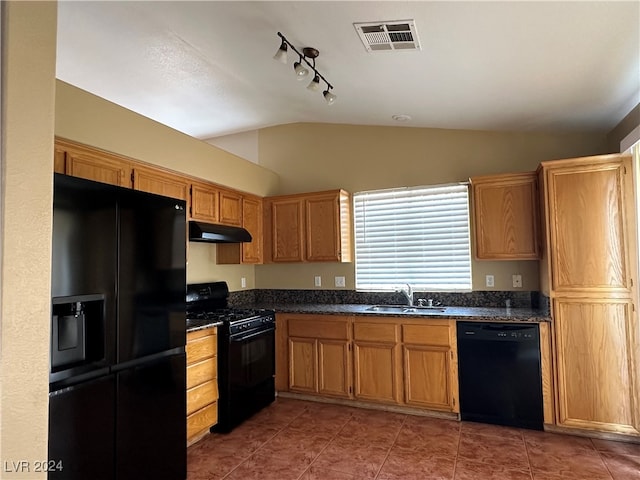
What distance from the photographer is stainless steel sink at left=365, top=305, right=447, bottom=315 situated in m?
3.57

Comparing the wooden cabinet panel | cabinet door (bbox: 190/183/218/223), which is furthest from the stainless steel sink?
the wooden cabinet panel

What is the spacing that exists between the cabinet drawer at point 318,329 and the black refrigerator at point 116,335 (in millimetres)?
1571

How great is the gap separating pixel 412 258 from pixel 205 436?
2.57m

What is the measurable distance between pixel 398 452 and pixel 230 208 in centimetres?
267

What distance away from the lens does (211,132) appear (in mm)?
4754

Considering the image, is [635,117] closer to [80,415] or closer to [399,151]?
[399,151]

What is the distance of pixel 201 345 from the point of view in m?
2.92

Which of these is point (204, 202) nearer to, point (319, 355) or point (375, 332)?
point (319, 355)

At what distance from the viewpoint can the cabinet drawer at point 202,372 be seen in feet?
9.16

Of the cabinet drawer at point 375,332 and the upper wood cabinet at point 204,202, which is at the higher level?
the upper wood cabinet at point 204,202

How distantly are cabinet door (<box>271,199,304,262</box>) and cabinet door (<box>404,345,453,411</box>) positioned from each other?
5.25 ft

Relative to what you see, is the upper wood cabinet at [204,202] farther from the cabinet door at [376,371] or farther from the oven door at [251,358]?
the cabinet door at [376,371]

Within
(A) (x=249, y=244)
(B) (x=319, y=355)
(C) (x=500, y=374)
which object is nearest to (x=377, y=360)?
(B) (x=319, y=355)

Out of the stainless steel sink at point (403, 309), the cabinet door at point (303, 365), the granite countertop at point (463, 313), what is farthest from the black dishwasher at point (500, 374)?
the cabinet door at point (303, 365)
